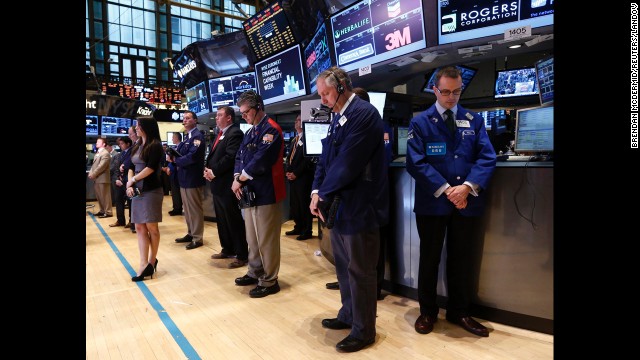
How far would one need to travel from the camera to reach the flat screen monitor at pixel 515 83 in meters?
6.15

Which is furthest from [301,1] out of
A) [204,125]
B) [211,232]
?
[204,125]

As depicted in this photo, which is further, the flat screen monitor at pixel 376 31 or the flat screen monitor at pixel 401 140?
the flat screen monitor at pixel 401 140

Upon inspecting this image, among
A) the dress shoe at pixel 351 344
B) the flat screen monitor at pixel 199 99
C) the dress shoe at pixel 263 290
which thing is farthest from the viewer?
the flat screen monitor at pixel 199 99

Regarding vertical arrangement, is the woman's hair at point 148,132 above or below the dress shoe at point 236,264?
above

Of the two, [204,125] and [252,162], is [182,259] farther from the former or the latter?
[204,125]

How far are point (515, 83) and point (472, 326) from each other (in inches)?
191

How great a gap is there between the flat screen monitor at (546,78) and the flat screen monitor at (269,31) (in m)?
4.73

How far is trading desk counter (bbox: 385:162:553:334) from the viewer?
2.51 meters

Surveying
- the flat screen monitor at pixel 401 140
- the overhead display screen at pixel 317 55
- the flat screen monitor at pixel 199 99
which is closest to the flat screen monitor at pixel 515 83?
the overhead display screen at pixel 317 55

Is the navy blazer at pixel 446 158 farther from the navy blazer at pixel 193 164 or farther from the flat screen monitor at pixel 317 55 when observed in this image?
the navy blazer at pixel 193 164

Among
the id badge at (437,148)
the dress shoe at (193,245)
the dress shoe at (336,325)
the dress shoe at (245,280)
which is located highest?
the id badge at (437,148)

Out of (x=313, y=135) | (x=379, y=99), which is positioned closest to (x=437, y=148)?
(x=379, y=99)

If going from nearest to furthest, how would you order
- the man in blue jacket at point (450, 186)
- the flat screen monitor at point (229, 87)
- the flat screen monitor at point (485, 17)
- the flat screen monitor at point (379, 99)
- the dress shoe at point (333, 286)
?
the man in blue jacket at point (450, 186)
the flat screen monitor at point (485, 17)
the dress shoe at point (333, 286)
the flat screen monitor at point (379, 99)
the flat screen monitor at point (229, 87)

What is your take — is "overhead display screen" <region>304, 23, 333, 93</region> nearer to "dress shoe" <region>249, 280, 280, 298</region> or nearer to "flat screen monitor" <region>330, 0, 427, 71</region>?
"flat screen monitor" <region>330, 0, 427, 71</region>
